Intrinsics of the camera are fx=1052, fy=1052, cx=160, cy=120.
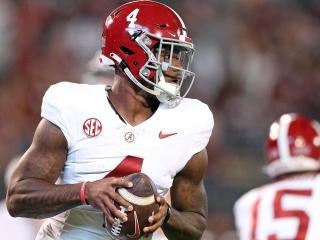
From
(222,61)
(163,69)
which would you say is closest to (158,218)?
(163,69)

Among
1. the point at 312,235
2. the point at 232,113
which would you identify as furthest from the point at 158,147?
the point at 232,113

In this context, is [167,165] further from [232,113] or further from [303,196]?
[232,113]

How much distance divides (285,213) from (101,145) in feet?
2.64

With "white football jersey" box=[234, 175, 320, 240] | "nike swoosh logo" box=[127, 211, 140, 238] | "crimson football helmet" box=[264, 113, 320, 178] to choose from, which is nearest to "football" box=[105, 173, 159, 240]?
"nike swoosh logo" box=[127, 211, 140, 238]

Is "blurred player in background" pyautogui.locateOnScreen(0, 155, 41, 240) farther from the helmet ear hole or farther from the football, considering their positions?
the football

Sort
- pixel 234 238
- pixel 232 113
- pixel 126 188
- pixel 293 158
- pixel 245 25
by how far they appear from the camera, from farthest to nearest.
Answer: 1. pixel 245 25
2. pixel 232 113
3. pixel 234 238
4. pixel 293 158
5. pixel 126 188

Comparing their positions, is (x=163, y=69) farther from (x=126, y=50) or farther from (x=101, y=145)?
(x=101, y=145)

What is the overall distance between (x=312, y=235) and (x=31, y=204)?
3.64 feet

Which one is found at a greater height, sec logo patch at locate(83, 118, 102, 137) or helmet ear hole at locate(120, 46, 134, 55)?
helmet ear hole at locate(120, 46, 134, 55)

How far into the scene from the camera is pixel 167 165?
13.5ft

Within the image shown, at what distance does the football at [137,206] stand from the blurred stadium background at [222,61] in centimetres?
413

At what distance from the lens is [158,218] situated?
3.81 metres

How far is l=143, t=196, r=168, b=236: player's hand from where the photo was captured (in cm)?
378

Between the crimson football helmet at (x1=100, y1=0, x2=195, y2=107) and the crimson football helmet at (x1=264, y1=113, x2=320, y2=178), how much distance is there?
55 centimetres
